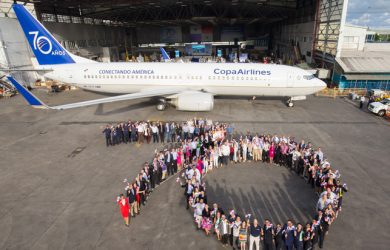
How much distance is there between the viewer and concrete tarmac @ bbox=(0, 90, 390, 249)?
9750 mm

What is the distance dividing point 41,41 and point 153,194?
20.9m

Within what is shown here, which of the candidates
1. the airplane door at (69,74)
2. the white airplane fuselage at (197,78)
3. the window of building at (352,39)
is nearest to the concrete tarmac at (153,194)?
the white airplane fuselage at (197,78)

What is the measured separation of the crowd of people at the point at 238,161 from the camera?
27.9ft

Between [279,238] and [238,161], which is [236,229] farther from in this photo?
[238,161]

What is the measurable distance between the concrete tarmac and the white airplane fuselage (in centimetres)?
267

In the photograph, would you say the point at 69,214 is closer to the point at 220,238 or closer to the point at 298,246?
the point at 220,238

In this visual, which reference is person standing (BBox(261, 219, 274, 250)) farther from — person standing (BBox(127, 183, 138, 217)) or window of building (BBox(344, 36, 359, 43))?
window of building (BBox(344, 36, 359, 43))

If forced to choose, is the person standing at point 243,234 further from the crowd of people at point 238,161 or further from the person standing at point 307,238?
the person standing at point 307,238

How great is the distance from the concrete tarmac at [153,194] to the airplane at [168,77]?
2.51 metres

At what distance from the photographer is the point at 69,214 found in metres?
11.0

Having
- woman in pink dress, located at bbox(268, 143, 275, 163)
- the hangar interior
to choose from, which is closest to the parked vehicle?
the hangar interior

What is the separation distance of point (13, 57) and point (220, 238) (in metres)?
38.9

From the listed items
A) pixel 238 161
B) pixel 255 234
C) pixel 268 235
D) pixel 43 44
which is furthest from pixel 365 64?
pixel 43 44

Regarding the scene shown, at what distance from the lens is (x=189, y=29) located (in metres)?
81.0
